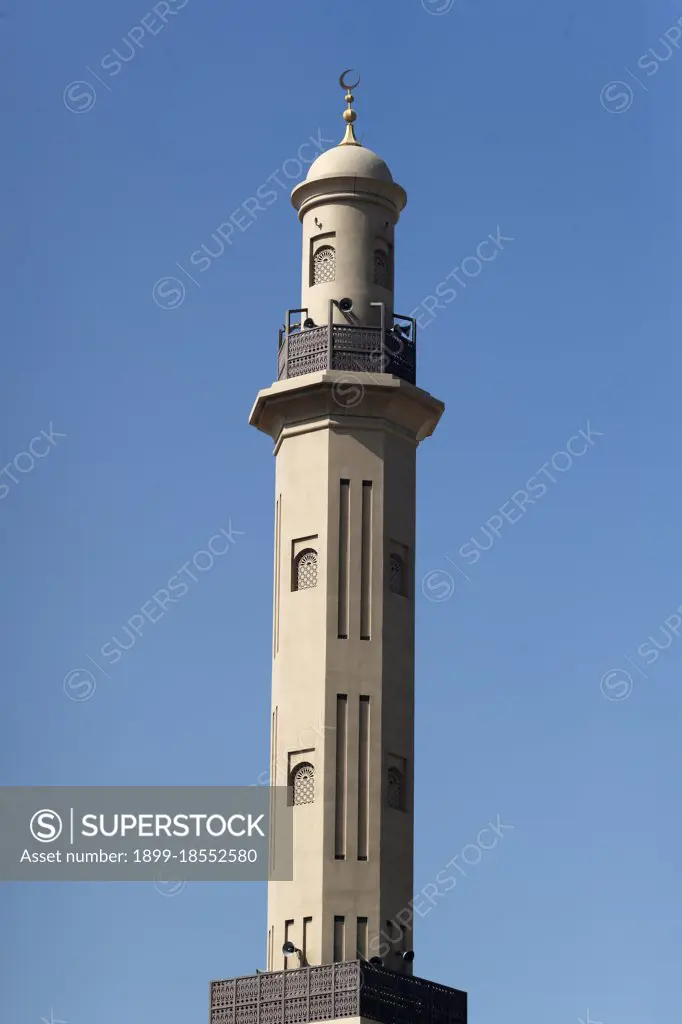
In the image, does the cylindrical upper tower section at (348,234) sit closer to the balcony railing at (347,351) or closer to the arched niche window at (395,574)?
the balcony railing at (347,351)

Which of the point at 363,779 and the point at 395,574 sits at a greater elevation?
the point at 395,574

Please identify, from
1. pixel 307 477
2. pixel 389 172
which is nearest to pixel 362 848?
pixel 307 477

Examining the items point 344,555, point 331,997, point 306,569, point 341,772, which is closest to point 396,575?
point 344,555

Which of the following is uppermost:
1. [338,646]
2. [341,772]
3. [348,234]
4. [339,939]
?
[348,234]

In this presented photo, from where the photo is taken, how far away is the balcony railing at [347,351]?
51.9 metres

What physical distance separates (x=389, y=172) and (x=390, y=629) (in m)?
10.3

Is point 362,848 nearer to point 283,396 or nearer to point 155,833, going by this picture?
point 155,833

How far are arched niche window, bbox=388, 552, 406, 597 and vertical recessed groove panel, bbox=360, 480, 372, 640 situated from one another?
60cm

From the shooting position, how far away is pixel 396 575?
51812mm

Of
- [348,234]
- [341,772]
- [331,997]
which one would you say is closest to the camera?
[331,997]

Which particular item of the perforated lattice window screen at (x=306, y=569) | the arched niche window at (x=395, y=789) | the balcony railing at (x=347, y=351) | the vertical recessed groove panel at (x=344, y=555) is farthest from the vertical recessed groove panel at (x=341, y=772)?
the balcony railing at (x=347, y=351)

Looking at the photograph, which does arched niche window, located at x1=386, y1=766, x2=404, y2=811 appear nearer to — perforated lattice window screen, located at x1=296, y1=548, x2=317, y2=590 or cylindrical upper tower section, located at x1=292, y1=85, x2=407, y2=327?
perforated lattice window screen, located at x1=296, y1=548, x2=317, y2=590

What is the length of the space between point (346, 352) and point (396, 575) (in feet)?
15.8

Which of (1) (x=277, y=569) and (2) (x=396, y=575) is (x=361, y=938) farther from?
(1) (x=277, y=569)
